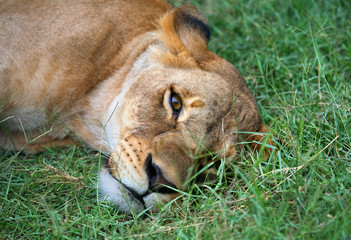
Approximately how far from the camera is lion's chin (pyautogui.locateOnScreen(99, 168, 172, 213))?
243 cm

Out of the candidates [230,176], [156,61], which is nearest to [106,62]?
[156,61]

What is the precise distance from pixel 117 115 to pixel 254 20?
2263mm

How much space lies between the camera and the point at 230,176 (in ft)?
9.36

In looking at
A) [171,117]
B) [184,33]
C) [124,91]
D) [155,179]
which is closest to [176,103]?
[171,117]

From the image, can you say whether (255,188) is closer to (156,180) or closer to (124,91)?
(156,180)

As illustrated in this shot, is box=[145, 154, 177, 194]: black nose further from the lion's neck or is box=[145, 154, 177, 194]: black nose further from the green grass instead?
the lion's neck

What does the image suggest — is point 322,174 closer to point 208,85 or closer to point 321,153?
point 321,153

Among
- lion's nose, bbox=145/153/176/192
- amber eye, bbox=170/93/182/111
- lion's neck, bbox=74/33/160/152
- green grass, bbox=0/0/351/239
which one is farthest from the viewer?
lion's neck, bbox=74/33/160/152

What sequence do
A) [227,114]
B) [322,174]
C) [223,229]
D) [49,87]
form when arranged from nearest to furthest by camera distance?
[223,229], [322,174], [227,114], [49,87]

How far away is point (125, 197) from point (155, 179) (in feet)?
0.82

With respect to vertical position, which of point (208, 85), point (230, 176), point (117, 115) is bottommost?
point (230, 176)

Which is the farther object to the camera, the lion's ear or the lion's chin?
the lion's ear

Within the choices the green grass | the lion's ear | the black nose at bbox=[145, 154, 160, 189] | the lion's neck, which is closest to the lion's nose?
the black nose at bbox=[145, 154, 160, 189]

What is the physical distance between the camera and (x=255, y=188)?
2.41 metres
